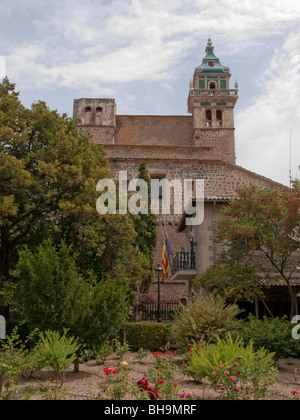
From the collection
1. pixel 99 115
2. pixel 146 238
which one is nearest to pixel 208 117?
pixel 99 115

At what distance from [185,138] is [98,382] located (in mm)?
35929

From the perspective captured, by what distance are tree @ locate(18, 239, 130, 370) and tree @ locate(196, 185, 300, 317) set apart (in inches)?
231

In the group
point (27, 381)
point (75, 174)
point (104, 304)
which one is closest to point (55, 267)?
point (104, 304)

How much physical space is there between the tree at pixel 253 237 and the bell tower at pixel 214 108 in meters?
25.0

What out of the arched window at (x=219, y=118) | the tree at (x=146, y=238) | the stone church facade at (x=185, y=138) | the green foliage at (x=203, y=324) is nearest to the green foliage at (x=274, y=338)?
the green foliage at (x=203, y=324)

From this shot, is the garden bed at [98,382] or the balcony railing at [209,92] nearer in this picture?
the garden bed at [98,382]

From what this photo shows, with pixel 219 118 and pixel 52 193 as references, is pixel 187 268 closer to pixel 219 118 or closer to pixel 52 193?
pixel 52 193

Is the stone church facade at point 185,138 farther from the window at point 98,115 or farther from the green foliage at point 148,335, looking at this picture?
the green foliage at point 148,335

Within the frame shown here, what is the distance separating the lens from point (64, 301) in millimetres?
10234

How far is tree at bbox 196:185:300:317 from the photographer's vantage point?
1566cm

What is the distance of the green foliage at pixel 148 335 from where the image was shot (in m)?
14.8

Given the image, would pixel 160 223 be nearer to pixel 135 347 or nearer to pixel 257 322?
pixel 135 347

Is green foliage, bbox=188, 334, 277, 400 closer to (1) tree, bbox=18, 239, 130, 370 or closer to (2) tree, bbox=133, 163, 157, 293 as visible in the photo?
(1) tree, bbox=18, 239, 130, 370
